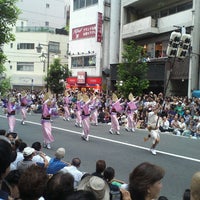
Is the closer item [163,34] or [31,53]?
[163,34]

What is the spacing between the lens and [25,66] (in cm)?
5697

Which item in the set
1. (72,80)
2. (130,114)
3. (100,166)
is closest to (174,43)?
(100,166)

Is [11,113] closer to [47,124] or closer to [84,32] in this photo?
[47,124]

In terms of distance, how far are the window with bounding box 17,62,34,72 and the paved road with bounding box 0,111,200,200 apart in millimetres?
39278

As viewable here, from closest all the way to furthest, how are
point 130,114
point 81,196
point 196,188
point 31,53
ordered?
1. point 81,196
2. point 196,188
3. point 130,114
4. point 31,53

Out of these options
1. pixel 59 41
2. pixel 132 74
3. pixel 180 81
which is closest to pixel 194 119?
pixel 132 74

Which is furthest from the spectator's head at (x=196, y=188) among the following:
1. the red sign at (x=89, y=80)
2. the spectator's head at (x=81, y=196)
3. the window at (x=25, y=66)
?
the window at (x=25, y=66)

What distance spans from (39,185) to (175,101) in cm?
1766

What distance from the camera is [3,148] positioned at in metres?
3.15

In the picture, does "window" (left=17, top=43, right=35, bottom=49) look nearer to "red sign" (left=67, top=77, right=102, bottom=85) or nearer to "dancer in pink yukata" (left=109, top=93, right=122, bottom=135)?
"red sign" (left=67, top=77, right=102, bottom=85)

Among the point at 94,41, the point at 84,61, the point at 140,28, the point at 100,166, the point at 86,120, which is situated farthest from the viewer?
the point at 84,61

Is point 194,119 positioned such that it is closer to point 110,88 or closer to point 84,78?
point 110,88

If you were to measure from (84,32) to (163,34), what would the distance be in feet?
43.2

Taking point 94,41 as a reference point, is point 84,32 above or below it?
above
